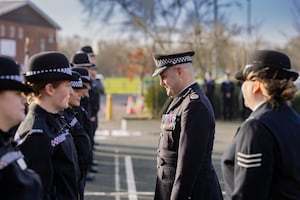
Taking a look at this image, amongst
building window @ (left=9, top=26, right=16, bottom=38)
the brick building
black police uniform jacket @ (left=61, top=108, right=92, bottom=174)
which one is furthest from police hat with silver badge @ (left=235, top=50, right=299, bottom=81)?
building window @ (left=9, top=26, right=16, bottom=38)

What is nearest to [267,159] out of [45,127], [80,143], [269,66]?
[269,66]

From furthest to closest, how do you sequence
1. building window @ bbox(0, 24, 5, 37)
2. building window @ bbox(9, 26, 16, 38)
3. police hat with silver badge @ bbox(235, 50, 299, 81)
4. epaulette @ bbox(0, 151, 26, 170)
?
1. building window @ bbox(9, 26, 16, 38)
2. building window @ bbox(0, 24, 5, 37)
3. police hat with silver badge @ bbox(235, 50, 299, 81)
4. epaulette @ bbox(0, 151, 26, 170)

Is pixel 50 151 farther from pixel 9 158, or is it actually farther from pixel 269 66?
pixel 269 66

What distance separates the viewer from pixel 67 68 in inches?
143

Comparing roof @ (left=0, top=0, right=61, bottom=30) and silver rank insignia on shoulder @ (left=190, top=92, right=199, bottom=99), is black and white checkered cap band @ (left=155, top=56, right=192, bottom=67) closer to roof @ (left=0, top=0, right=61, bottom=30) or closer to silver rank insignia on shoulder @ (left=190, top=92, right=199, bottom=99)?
silver rank insignia on shoulder @ (left=190, top=92, right=199, bottom=99)

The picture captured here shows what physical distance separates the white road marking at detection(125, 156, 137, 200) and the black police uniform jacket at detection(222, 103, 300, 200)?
5041mm

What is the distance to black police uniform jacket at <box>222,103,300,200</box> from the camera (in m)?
2.86

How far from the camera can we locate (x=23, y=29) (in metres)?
54.9

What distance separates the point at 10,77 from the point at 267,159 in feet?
4.78

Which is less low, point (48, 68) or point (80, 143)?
point (48, 68)

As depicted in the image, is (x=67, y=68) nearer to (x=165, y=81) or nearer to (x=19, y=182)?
(x=165, y=81)

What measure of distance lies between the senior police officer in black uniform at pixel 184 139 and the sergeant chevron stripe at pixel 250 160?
97 centimetres

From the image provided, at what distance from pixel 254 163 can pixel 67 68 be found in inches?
59.7

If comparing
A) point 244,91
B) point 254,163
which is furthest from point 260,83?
point 254,163
